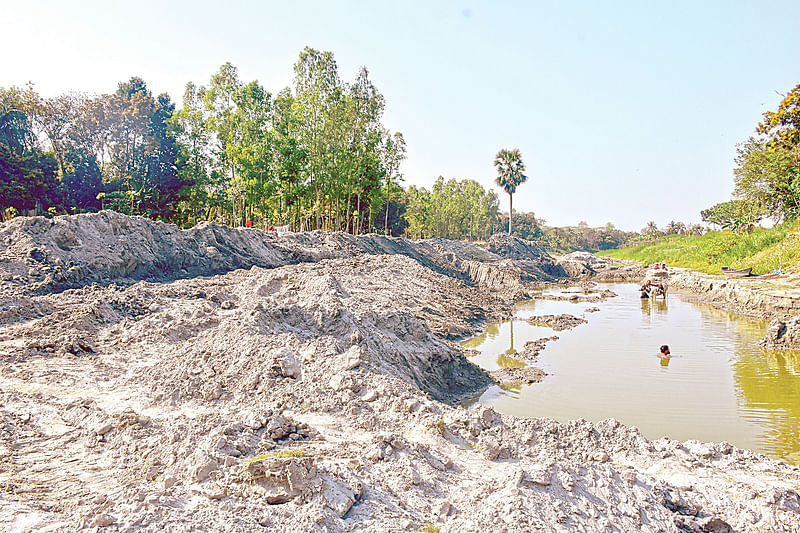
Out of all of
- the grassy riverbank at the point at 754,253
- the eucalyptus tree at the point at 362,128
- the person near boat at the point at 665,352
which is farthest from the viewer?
the eucalyptus tree at the point at 362,128

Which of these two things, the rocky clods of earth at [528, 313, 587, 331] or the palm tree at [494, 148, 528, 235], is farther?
the palm tree at [494, 148, 528, 235]

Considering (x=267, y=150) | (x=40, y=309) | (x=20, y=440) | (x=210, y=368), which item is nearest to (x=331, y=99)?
(x=267, y=150)

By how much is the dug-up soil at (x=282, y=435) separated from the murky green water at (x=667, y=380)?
1758mm

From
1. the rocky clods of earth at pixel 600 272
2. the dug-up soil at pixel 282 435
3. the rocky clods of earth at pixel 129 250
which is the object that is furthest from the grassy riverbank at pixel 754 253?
the dug-up soil at pixel 282 435

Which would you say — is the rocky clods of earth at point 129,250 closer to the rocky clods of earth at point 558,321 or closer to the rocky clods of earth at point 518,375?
the rocky clods of earth at point 558,321

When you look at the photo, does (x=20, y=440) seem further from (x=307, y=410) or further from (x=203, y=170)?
(x=203, y=170)

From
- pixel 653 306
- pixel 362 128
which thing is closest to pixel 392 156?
pixel 362 128

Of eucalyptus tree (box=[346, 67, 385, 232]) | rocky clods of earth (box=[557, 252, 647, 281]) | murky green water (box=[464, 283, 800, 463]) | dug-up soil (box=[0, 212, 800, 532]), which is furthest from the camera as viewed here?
rocky clods of earth (box=[557, 252, 647, 281])

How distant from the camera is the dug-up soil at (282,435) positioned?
402 centimetres

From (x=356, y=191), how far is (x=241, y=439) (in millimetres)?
30733

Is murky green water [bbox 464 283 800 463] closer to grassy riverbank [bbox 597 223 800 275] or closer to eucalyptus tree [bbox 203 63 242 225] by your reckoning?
grassy riverbank [bbox 597 223 800 275]

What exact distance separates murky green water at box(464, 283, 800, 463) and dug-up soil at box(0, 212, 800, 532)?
5.77 ft

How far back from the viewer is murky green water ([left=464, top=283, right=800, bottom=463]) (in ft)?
27.7

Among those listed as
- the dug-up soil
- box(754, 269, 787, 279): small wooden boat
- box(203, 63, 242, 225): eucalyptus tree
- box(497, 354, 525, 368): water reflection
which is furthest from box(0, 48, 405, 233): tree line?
box(754, 269, 787, 279): small wooden boat
